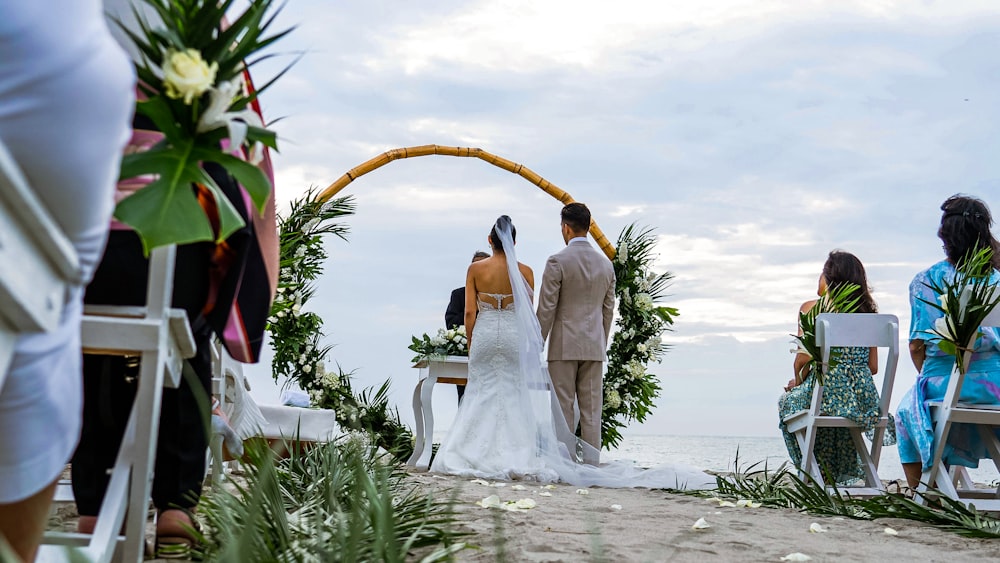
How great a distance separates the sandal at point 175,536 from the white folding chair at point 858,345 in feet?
15.8

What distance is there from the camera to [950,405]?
553 cm

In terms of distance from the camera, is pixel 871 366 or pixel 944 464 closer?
pixel 944 464

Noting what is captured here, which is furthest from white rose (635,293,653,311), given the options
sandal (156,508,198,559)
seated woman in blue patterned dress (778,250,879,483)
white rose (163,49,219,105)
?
white rose (163,49,219,105)

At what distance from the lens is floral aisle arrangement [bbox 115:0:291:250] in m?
1.86

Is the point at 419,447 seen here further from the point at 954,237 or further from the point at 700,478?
the point at 954,237

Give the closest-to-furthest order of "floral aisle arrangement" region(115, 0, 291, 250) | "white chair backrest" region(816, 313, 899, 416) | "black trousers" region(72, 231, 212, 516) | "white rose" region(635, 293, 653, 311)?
"floral aisle arrangement" region(115, 0, 291, 250) → "black trousers" region(72, 231, 212, 516) → "white chair backrest" region(816, 313, 899, 416) → "white rose" region(635, 293, 653, 311)

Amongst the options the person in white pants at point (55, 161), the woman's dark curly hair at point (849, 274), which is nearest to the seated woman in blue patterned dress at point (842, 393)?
the woman's dark curly hair at point (849, 274)

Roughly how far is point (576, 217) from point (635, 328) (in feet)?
6.97

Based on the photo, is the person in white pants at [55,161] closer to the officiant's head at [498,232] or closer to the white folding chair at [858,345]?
the white folding chair at [858,345]

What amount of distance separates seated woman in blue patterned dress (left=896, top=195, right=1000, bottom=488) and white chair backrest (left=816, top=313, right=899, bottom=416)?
22cm

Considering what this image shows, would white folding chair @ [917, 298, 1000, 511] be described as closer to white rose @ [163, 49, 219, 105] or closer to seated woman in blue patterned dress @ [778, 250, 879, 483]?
seated woman in blue patterned dress @ [778, 250, 879, 483]

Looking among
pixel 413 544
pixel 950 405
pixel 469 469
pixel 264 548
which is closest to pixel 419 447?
pixel 469 469

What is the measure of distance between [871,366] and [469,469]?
3494 mm

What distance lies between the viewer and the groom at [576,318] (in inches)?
339
